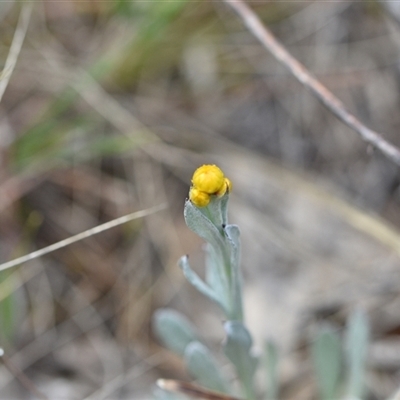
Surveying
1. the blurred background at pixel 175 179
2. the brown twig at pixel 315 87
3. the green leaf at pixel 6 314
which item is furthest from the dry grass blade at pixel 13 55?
the brown twig at pixel 315 87

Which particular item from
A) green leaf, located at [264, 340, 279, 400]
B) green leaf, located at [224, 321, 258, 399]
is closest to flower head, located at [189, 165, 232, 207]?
green leaf, located at [224, 321, 258, 399]

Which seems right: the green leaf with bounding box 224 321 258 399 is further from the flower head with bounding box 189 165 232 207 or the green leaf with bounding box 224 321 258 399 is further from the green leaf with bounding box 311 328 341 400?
A: the flower head with bounding box 189 165 232 207

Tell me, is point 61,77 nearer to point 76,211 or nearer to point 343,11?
point 76,211

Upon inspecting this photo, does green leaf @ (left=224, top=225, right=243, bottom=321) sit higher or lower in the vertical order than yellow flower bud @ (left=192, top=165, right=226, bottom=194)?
lower

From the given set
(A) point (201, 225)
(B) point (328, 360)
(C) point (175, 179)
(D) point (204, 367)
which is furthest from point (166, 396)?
(C) point (175, 179)

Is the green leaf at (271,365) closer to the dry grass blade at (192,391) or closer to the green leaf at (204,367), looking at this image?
the green leaf at (204,367)
